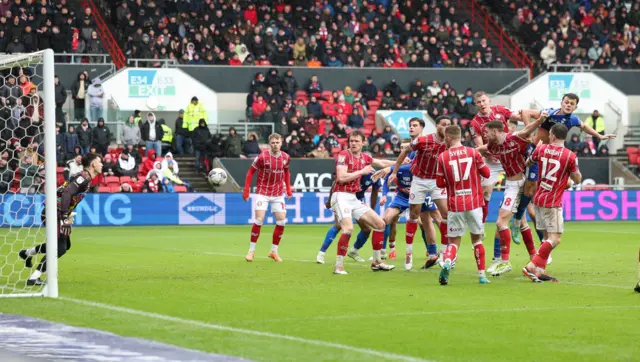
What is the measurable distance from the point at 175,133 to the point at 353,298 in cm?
2318

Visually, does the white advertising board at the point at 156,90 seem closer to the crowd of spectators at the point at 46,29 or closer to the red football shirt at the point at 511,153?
the crowd of spectators at the point at 46,29

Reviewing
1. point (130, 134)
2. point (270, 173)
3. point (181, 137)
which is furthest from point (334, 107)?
point (270, 173)

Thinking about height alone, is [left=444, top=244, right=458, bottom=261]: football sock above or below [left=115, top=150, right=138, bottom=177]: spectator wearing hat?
below

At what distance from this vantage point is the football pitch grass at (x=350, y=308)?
839cm

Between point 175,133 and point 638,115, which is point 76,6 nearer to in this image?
point 175,133

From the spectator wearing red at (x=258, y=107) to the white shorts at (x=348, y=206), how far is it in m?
20.5

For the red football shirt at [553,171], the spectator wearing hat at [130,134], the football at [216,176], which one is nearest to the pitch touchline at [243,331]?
the red football shirt at [553,171]

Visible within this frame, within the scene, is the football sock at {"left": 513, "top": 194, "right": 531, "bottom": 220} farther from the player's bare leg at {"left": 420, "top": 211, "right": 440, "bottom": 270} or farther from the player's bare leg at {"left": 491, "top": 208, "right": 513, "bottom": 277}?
the player's bare leg at {"left": 420, "top": 211, "right": 440, "bottom": 270}

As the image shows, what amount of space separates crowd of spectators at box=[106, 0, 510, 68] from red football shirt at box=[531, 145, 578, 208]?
24.9m

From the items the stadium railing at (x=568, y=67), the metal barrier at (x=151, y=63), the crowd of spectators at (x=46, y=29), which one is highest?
the crowd of spectators at (x=46, y=29)

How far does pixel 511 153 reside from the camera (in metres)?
14.9

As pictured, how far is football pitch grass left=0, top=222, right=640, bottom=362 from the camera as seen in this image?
27.5 feet

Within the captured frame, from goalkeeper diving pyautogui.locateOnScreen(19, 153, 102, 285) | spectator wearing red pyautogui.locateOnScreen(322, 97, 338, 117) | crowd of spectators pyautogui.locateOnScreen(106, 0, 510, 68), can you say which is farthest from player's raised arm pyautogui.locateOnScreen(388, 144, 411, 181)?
crowd of spectators pyautogui.locateOnScreen(106, 0, 510, 68)

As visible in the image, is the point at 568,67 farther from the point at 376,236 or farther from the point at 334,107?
the point at 376,236
